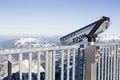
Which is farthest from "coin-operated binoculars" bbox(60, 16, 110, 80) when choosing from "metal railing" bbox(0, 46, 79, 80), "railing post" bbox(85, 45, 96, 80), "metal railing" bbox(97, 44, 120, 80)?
"metal railing" bbox(97, 44, 120, 80)

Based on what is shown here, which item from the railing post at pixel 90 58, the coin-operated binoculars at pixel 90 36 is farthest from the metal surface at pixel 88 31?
the railing post at pixel 90 58

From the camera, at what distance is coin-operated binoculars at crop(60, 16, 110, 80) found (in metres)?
3.10

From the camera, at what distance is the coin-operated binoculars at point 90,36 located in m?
3.10

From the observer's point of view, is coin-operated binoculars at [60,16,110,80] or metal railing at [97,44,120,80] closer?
coin-operated binoculars at [60,16,110,80]

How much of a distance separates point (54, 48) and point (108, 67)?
1.92 metres

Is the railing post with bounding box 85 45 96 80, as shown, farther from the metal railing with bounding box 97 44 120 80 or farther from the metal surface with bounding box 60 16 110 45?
the metal railing with bounding box 97 44 120 80

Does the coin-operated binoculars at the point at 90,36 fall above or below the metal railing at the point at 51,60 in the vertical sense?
above

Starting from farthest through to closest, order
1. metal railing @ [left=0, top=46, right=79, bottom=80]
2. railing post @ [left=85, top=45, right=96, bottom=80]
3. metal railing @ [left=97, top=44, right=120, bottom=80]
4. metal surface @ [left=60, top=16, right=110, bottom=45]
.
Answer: metal railing @ [left=97, top=44, right=120, bottom=80]
railing post @ [left=85, top=45, right=96, bottom=80]
metal surface @ [left=60, top=16, right=110, bottom=45]
metal railing @ [left=0, top=46, right=79, bottom=80]

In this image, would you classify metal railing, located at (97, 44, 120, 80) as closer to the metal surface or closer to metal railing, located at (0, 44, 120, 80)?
metal railing, located at (0, 44, 120, 80)

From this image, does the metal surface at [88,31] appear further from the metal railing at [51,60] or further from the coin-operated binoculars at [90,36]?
the metal railing at [51,60]

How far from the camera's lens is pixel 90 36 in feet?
10.6

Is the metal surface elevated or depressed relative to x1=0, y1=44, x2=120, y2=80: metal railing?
elevated

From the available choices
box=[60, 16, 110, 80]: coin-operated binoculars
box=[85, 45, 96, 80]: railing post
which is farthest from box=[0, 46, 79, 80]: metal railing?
box=[85, 45, 96, 80]: railing post

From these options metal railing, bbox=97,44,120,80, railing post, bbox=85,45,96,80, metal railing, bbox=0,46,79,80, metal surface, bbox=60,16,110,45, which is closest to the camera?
metal railing, bbox=0,46,79,80
